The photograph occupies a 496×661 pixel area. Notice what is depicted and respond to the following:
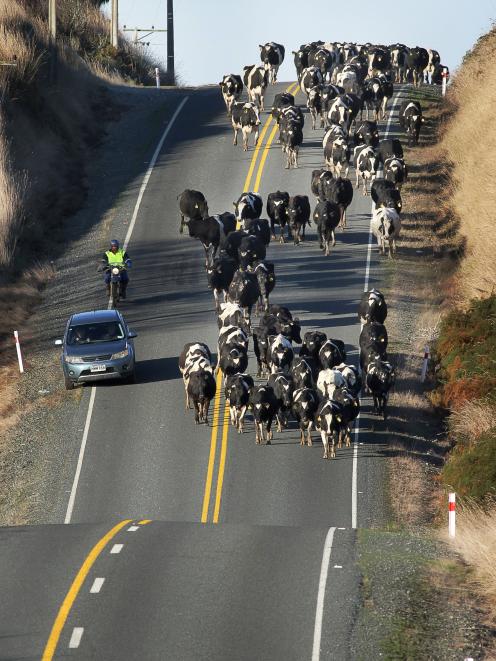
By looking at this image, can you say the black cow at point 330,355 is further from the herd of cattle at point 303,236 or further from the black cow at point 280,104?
the black cow at point 280,104

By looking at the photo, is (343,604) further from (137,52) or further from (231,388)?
(137,52)

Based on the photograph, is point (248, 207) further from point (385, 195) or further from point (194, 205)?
point (385, 195)

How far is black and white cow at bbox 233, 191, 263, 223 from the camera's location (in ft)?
161

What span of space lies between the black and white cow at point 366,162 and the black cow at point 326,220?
538 centimetres

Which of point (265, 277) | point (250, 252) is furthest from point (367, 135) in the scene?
point (265, 277)

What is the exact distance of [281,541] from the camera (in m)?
23.8

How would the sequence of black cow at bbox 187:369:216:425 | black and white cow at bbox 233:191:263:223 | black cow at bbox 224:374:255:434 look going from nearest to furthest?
black cow at bbox 224:374:255:434, black cow at bbox 187:369:216:425, black and white cow at bbox 233:191:263:223

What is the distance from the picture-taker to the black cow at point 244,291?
40469mm

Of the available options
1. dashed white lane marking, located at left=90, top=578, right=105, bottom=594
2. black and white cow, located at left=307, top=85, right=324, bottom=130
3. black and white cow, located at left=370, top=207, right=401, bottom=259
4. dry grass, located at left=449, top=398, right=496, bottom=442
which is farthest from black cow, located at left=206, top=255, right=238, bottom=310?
dashed white lane marking, located at left=90, top=578, right=105, bottom=594

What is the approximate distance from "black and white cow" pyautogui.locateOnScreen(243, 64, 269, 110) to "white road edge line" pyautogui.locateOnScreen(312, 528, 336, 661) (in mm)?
41116

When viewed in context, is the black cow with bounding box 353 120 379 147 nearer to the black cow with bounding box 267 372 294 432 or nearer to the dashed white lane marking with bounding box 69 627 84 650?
the black cow with bounding box 267 372 294 432

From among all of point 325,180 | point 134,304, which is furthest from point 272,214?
point 134,304

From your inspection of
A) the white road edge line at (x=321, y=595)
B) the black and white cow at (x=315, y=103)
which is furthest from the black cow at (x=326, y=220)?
the white road edge line at (x=321, y=595)

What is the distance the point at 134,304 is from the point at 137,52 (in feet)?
121
